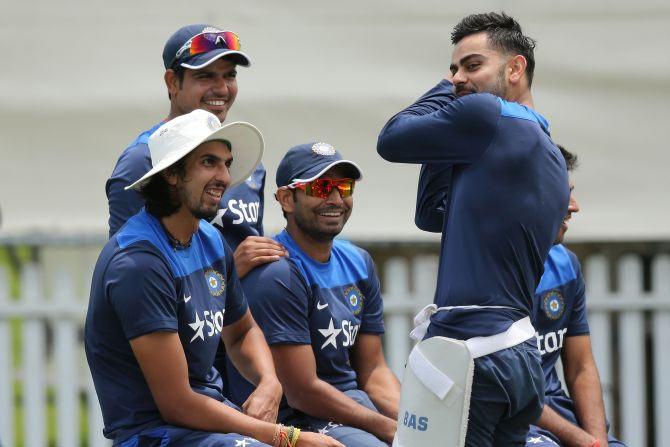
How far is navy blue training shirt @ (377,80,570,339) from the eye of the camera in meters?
3.54

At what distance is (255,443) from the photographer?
147 inches

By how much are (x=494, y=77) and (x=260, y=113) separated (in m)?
2.89

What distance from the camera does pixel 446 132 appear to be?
3.58 m

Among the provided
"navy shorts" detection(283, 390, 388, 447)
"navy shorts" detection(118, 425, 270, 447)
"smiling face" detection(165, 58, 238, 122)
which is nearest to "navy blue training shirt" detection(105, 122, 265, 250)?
"smiling face" detection(165, 58, 238, 122)

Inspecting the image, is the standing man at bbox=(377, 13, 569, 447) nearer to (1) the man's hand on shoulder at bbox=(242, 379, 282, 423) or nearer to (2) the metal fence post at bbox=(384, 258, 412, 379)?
(1) the man's hand on shoulder at bbox=(242, 379, 282, 423)

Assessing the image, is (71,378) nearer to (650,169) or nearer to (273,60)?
(273,60)

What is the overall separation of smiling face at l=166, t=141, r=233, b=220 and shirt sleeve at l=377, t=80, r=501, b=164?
0.54 metres

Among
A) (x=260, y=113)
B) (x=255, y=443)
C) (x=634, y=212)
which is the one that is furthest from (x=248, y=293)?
(x=634, y=212)

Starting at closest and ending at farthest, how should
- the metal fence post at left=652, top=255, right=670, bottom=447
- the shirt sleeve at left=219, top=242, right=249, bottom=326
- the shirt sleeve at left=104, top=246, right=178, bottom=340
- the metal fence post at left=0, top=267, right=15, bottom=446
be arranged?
the shirt sleeve at left=104, top=246, right=178, bottom=340
the shirt sleeve at left=219, top=242, right=249, bottom=326
the metal fence post at left=0, top=267, right=15, bottom=446
the metal fence post at left=652, top=255, right=670, bottom=447

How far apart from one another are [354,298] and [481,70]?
1253 millimetres

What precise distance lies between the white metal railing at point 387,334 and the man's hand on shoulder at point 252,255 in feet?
6.90

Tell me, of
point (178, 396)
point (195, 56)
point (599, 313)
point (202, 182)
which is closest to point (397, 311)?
point (599, 313)

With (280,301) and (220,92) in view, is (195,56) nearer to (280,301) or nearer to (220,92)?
(220,92)

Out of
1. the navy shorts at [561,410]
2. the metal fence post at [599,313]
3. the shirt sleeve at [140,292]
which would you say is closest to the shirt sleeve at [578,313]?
the navy shorts at [561,410]
